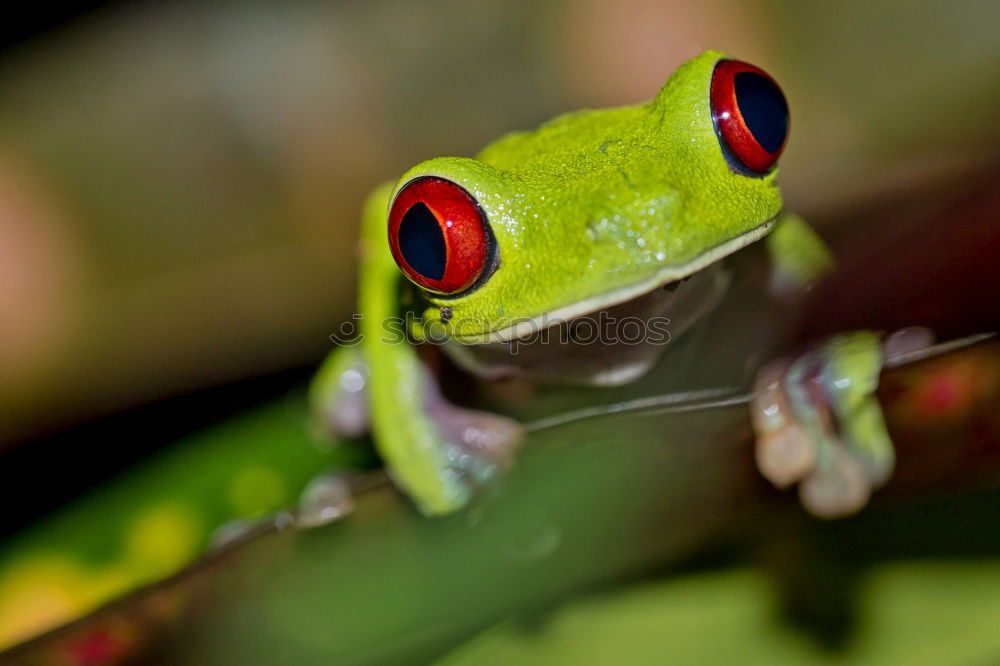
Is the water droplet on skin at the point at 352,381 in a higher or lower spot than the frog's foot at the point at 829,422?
higher

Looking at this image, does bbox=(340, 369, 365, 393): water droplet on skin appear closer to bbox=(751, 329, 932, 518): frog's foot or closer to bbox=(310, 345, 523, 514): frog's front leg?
bbox=(310, 345, 523, 514): frog's front leg

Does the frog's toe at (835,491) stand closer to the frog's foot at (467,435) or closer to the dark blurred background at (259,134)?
the frog's foot at (467,435)

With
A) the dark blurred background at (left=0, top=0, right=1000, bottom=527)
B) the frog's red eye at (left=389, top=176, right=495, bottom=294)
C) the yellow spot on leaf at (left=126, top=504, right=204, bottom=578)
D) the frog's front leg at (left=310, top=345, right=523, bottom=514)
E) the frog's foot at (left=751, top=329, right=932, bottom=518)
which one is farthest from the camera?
the dark blurred background at (left=0, top=0, right=1000, bottom=527)

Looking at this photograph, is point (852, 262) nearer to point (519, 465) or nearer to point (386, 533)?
point (519, 465)

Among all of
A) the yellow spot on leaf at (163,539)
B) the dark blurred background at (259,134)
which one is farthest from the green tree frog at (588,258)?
the dark blurred background at (259,134)

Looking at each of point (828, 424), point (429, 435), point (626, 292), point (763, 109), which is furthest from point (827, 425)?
point (429, 435)

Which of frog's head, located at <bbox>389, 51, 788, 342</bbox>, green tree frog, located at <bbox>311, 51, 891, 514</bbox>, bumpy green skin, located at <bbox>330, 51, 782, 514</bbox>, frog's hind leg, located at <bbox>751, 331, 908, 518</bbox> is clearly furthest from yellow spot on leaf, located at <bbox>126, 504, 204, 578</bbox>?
frog's hind leg, located at <bbox>751, 331, 908, 518</bbox>
